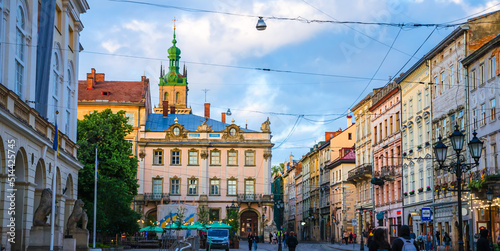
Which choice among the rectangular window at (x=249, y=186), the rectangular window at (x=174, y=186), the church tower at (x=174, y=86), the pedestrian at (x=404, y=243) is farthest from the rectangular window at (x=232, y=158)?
the pedestrian at (x=404, y=243)

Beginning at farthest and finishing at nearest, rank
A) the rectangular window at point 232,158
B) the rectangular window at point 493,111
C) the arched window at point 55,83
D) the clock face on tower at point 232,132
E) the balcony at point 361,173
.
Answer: the clock face on tower at point 232,132 < the rectangular window at point 232,158 < the balcony at point 361,173 < the rectangular window at point 493,111 < the arched window at point 55,83

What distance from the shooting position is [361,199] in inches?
2837

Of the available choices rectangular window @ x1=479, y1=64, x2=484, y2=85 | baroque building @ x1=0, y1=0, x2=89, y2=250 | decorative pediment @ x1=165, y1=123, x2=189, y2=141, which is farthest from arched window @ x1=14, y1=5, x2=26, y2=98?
decorative pediment @ x1=165, y1=123, x2=189, y2=141

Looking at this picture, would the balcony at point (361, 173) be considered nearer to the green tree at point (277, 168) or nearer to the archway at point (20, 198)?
the archway at point (20, 198)

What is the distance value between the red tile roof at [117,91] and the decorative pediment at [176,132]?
4.70m

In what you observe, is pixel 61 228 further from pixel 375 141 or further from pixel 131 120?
pixel 131 120

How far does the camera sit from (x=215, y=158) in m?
84.5

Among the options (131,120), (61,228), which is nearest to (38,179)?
(61,228)

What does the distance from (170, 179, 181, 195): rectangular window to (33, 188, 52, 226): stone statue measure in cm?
5695

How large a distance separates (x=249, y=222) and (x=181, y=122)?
15.1 metres

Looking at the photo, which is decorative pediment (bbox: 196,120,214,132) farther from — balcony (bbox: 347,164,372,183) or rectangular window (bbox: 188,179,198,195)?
balcony (bbox: 347,164,372,183)

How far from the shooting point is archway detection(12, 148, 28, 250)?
24672 millimetres

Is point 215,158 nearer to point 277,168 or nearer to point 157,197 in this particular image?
point 157,197

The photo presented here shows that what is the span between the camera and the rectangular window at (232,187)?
8406 centimetres
